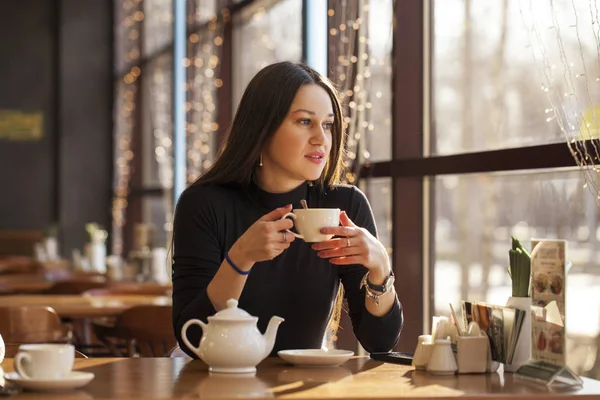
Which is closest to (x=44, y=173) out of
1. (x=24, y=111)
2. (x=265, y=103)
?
(x=24, y=111)

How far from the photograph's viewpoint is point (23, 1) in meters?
10.8

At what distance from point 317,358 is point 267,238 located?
0.87 feet

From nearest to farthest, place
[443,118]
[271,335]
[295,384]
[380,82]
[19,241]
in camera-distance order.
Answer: [295,384] → [271,335] → [443,118] → [380,82] → [19,241]

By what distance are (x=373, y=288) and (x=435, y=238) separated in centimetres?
190

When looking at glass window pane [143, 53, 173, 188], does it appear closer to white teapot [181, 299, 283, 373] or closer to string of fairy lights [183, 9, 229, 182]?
string of fairy lights [183, 9, 229, 182]

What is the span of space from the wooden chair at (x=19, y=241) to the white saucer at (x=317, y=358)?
8.93m

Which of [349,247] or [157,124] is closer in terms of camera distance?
[349,247]

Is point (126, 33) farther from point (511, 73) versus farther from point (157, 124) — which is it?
point (511, 73)

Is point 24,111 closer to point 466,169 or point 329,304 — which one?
point 466,169

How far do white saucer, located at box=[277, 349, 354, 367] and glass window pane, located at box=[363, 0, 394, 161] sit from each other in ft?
7.52

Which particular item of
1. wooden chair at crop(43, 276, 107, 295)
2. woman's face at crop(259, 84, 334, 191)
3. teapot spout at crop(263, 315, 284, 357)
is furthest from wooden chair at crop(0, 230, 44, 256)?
teapot spout at crop(263, 315, 284, 357)

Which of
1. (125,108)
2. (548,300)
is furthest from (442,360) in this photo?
(125,108)

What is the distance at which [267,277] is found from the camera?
7.98ft

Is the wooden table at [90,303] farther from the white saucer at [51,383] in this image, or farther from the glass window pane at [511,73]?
the white saucer at [51,383]
